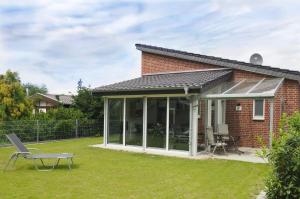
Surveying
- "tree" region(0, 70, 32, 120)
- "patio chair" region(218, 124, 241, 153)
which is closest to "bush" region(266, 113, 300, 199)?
"patio chair" region(218, 124, 241, 153)

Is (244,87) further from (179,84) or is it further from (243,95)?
(179,84)

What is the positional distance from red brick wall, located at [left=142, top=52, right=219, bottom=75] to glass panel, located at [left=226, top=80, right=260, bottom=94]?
291 cm

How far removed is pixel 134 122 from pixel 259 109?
6097 millimetres

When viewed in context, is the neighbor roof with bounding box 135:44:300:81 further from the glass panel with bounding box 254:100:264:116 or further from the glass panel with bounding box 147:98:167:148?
the glass panel with bounding box 147:98:167:148

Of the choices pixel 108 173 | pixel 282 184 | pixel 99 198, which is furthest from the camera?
pixel 108 173

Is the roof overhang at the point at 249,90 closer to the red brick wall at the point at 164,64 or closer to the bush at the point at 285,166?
the red brick wall at the point at 164,64

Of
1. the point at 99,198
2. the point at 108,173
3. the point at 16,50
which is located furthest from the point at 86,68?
the point at 99,198

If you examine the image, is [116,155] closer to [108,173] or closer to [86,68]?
[108,173]

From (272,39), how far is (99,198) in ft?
57.2

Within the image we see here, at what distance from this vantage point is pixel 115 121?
57.1 feet

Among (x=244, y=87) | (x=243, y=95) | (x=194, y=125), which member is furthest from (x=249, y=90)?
(x=194, y=125)

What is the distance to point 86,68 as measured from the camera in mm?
33219

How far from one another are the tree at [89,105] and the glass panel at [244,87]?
1168 centimetres

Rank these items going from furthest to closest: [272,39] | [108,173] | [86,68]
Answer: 1. [86,68]
2. [272,39]
3. [108,173]
